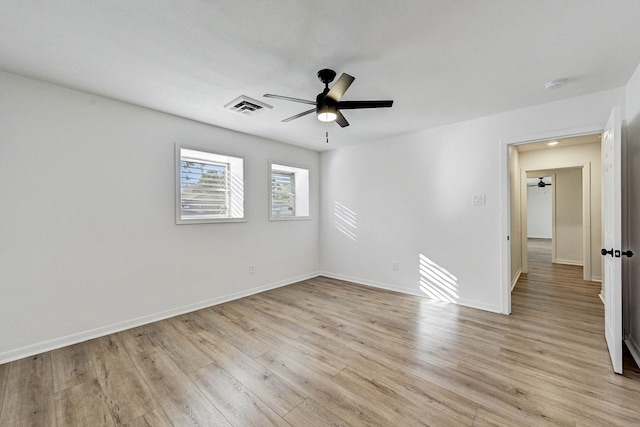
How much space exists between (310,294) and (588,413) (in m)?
3.11

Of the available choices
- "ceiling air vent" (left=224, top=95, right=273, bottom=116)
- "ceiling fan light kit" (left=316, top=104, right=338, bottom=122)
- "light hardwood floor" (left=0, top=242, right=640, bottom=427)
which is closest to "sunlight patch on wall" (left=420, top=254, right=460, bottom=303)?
"light hardwood floor" (left=0, top=242, right=640, bottom=427)

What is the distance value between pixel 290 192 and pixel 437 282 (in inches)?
120

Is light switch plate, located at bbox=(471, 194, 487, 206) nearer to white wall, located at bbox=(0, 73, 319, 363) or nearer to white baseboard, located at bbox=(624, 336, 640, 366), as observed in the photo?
white baseboard, located at bbox=(624, 336, 640, 366)

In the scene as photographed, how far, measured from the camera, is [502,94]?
2777 mm

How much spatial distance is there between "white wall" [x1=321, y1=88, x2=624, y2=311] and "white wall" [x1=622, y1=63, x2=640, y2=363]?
0.31 meters

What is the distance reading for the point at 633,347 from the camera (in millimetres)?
2342

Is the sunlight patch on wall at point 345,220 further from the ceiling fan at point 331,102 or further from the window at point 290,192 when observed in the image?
the ceiling fan at point 331,102

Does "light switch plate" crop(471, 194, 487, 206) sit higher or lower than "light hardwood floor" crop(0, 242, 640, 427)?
higher

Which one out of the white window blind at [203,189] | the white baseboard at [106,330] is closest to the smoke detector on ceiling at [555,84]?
the white window blind at [203,189]

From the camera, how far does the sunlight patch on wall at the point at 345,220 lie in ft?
15.9

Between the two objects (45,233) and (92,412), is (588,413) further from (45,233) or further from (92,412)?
(45,233)

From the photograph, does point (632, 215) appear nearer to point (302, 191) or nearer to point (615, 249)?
point (615, 249)

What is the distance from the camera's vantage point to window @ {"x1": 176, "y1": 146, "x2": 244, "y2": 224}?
11.7ft

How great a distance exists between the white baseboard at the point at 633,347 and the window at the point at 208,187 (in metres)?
4.47
